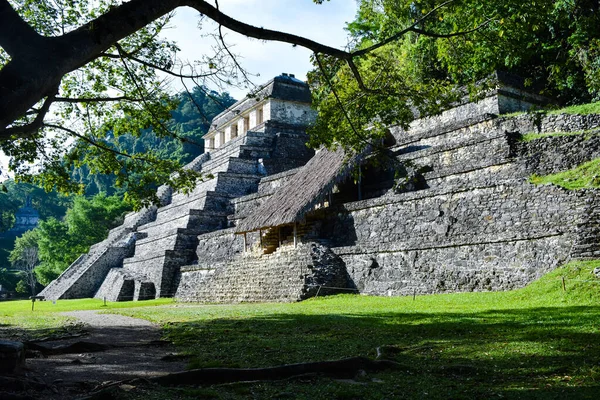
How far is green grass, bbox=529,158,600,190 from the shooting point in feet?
32.7

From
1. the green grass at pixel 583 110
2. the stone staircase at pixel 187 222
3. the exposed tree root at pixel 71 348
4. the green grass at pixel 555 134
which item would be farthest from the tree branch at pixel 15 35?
the stone staircase at pixel 187 222

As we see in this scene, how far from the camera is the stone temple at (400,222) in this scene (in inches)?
390

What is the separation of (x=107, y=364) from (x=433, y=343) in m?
3.12

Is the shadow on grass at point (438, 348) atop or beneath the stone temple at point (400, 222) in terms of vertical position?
beneath

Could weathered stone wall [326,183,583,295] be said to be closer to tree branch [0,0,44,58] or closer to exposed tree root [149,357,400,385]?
exposed tree root [149,357,400,385]

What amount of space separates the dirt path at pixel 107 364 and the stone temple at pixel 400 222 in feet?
9.61

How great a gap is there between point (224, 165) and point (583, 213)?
16.2m

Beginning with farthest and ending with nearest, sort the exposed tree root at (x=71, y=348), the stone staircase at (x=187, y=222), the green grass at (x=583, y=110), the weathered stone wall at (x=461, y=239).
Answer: the stone staircase at (x=187, y=222) < the green grass at (x=583, y=110) < the weathered stone wall at (x=461, y=239) < the exposed tree root at (x=71, y=348)

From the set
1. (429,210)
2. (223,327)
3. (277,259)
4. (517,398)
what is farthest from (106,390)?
(277,259)

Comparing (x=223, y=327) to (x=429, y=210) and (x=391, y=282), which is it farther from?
(x=429, y=210)

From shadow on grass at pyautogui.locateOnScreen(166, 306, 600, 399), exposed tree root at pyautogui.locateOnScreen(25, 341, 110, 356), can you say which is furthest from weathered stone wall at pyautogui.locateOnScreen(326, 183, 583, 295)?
exposed tree root at pyautogui.locateOnScreen(25, 341, 110, 356)

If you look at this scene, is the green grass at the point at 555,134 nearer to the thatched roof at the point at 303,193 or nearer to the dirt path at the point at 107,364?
the thatched roof at the point at 303,193

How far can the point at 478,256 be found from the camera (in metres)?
10.3

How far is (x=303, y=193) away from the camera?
584 inches
